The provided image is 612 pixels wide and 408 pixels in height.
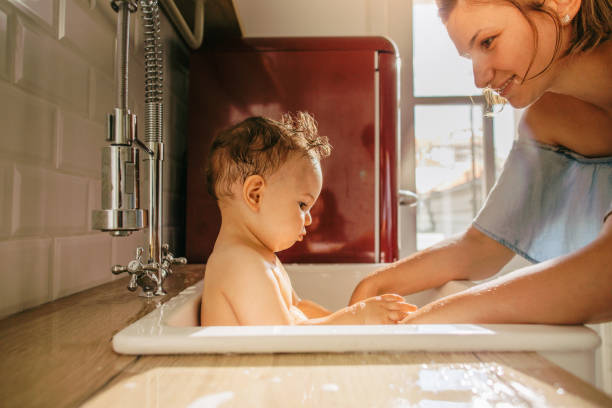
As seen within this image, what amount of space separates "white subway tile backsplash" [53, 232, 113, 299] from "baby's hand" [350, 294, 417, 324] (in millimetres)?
485

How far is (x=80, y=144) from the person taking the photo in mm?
703

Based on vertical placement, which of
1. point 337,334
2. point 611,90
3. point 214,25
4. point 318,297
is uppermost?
point 214,25

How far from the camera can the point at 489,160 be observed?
76.0 inches

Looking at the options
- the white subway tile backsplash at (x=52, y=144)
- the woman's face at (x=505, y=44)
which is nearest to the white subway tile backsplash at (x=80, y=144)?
the white subway tile backsplash at (x=52, y=144)

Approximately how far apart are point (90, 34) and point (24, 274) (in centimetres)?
46

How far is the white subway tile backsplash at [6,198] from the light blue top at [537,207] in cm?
89

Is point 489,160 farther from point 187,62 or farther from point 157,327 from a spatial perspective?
point 157,327

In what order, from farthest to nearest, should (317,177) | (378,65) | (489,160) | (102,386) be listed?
(489,160) → (378,65) → (317,177) → (102,386)

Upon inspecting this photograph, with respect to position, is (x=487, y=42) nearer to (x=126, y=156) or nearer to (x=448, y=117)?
(x=126, y=156)

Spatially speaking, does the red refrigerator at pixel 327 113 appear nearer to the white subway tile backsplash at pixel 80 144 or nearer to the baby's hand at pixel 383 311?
the white subway tile backsplash at pixel 80 144

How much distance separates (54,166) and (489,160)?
1.85 metres

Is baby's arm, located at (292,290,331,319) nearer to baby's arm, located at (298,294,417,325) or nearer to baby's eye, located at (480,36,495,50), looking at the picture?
baby's arm, located at (298,294,417,325)

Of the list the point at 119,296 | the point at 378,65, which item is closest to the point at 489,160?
the point at 378,65

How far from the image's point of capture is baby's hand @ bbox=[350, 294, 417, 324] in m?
0.57
